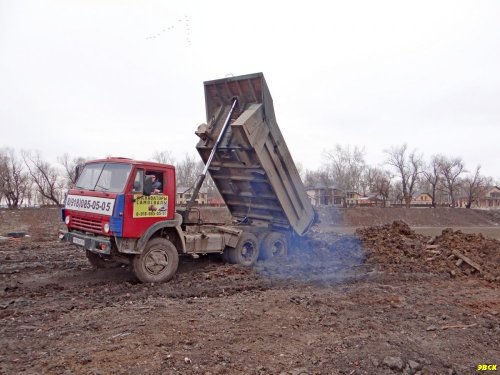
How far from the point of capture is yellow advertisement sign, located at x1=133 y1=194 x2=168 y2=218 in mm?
7414

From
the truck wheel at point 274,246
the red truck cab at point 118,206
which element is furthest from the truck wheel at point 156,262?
the truck wheel at point 274,246

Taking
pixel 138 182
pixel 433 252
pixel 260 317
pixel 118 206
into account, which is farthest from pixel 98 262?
pixel 433 252

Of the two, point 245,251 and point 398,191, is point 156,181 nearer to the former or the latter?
point 245,251

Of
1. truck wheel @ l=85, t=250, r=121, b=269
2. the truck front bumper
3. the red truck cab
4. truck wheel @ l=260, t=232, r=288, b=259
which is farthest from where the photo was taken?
truck wheel @ l=260, t=232, r=288, b=259

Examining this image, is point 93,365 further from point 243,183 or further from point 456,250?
point 456,250

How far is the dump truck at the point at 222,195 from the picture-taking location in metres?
7.40

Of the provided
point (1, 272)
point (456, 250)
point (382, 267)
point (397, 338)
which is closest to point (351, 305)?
point (397, 338)

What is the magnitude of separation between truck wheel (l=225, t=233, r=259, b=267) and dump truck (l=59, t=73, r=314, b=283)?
0.02m

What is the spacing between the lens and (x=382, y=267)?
31.1ft

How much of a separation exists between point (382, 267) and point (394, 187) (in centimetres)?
6947

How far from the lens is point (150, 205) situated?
25.1ft

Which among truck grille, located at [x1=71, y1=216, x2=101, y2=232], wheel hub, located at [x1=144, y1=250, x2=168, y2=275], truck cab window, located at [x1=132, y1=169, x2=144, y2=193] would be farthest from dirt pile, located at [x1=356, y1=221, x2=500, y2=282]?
truck grille, located at [x1=71, y1=216, x2=101, y2=232]

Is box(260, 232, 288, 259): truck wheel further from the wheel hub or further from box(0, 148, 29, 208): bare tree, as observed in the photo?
box(0, 148, 29, 208): bare tree

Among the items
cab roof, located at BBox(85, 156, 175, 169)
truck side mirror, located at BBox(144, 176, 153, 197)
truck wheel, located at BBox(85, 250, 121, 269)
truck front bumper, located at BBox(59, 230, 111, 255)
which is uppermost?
cab roof, located at BBox(85, 156, 175, 169)
